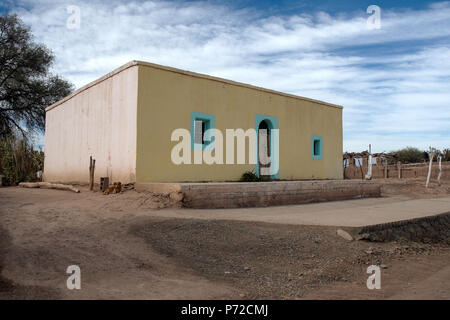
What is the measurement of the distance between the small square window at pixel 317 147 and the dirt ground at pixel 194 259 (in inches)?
327

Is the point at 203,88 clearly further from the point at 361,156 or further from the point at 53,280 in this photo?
the point at 361,156

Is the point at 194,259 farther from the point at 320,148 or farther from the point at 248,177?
the point at 320,148

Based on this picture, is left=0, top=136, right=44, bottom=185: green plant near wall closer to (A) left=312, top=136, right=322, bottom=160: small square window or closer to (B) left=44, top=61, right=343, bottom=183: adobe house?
(B) left=44, top=61, right=343, bottom=183: adobe house

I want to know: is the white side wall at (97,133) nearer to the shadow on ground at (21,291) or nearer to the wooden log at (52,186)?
the wooden log at (52,186)

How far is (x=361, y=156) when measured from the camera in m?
23.5

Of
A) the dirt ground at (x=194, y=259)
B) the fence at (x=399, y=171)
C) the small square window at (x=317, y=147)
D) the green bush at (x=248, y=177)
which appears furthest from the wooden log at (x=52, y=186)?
the fence at (x=399, y=171)

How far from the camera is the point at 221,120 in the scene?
11.9m

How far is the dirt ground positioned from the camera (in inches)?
158

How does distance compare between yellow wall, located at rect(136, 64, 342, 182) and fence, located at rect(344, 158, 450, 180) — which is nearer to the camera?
yellow wall, located at rect(136, 64, 342, 182)

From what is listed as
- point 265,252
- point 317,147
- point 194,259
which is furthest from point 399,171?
point 194,259

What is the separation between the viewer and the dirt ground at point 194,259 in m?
4.00

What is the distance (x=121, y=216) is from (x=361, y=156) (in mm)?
19755

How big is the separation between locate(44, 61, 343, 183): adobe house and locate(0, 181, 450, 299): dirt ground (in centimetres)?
318

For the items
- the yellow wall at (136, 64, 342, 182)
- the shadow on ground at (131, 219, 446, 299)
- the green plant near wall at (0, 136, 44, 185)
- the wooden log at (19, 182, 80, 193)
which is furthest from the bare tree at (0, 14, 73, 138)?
the shadow on ground at (131, 219, 446, 299)
